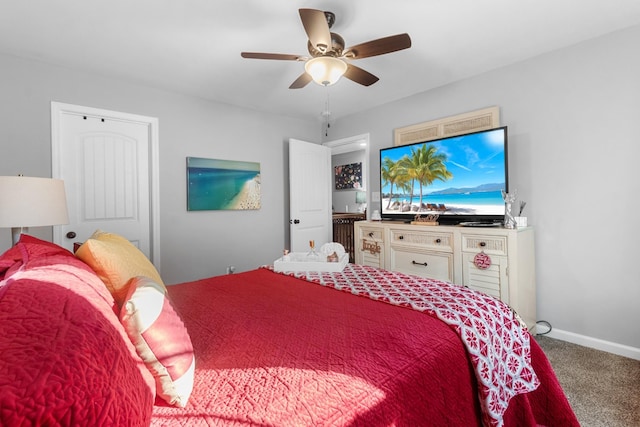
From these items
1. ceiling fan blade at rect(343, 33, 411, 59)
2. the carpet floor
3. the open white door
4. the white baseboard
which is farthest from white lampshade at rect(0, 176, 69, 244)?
the white baseboard

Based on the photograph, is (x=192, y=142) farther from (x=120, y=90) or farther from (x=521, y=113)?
(x=521, y=113)

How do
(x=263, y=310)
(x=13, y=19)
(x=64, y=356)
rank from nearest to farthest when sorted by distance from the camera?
(x=64, y=356) < (x=263, y=310) < (x=13, y=19)

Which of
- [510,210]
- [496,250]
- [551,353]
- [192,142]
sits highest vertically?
[192,142]

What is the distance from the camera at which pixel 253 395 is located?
83 centimetres

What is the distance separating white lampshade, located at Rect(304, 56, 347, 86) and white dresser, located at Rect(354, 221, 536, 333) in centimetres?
168

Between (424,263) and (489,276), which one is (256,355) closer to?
(489,276)

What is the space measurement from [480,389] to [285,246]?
345cm

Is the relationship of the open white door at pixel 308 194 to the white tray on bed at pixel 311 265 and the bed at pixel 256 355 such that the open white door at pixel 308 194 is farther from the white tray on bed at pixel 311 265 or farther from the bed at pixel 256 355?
the bed at pixel 256 355

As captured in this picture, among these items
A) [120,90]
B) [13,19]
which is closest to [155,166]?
[120,90]

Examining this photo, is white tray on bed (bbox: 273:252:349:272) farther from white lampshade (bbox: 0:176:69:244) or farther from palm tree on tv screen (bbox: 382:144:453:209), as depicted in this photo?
palm tree on tv screen (bbox: 382:144:453:209)

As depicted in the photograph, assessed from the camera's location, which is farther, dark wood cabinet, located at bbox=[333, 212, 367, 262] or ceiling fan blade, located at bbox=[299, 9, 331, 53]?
dark wood cabinet, located at bbox=[333, 212, 367, 262]

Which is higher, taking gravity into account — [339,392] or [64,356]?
[64,356]

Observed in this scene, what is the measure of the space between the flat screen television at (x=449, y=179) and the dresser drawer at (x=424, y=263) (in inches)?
16.9

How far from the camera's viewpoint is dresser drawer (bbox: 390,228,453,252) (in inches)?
117
